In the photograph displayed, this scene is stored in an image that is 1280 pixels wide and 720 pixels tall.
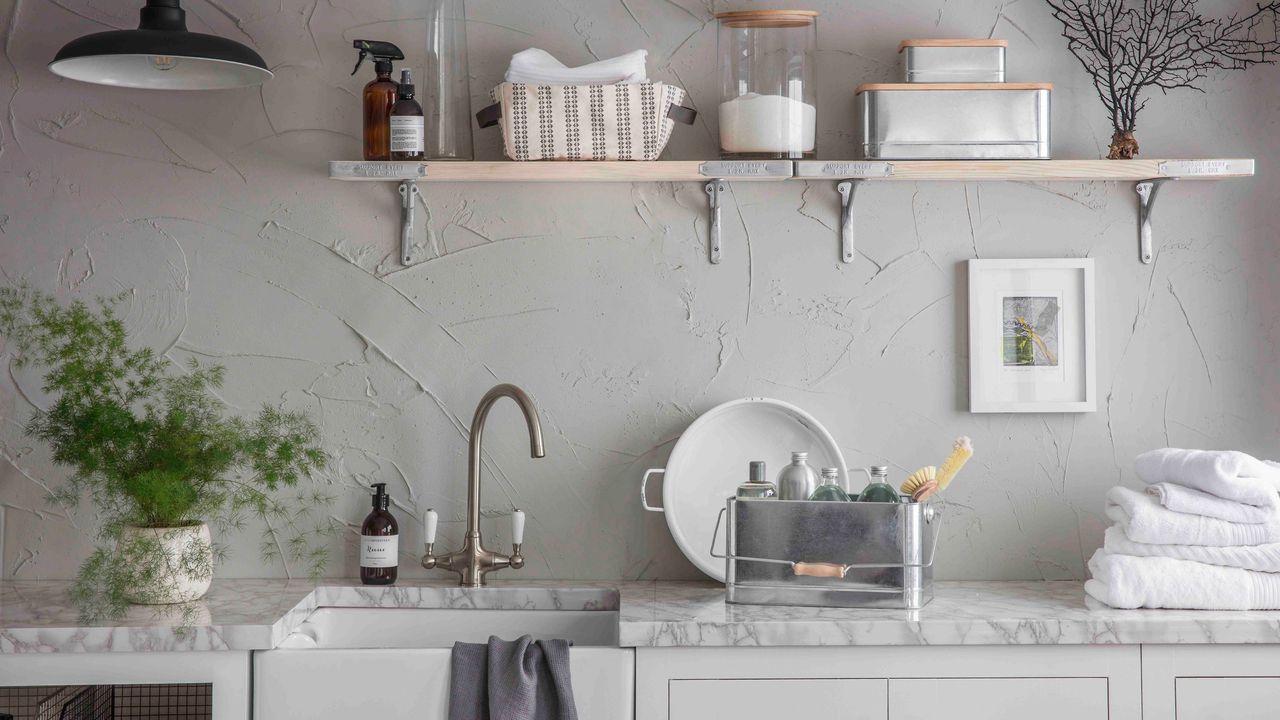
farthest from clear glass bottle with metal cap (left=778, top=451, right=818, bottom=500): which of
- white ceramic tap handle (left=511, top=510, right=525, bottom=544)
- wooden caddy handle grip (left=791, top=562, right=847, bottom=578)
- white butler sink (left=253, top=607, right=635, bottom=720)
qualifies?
white ceramic tap handle (left=511, top=510, right=525, bottom=544)

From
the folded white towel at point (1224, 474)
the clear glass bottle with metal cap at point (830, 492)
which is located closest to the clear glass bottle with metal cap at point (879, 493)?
the clear glass bottle with metal cap at point (830, 492)

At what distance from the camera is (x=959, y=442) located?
1771 mm

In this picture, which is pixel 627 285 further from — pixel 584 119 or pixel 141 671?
pixel 141 671

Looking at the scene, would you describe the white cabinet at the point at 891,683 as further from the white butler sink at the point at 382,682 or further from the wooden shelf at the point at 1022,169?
the wooden shelf at the point at 1022,169

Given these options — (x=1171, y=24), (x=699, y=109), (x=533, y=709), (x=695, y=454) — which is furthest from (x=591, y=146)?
(x=1171, y=24)

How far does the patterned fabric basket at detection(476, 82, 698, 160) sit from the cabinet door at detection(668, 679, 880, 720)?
908 mm

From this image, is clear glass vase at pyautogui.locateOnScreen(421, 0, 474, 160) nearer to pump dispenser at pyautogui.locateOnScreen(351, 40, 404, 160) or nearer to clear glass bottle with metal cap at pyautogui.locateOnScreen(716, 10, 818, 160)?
pump dispenser at pyautogui.locateOnScreen(351, 40, 404, 160)

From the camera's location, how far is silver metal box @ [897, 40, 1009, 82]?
1929 mm

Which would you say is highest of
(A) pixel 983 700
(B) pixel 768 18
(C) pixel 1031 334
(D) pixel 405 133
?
(B) pixel 768 18

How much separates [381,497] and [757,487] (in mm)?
683

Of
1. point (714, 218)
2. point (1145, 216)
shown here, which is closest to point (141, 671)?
point (714, 218)

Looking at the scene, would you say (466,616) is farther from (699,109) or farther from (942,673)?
(699,109)

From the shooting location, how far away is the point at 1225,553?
1716 mm

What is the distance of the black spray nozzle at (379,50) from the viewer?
6.20ft
